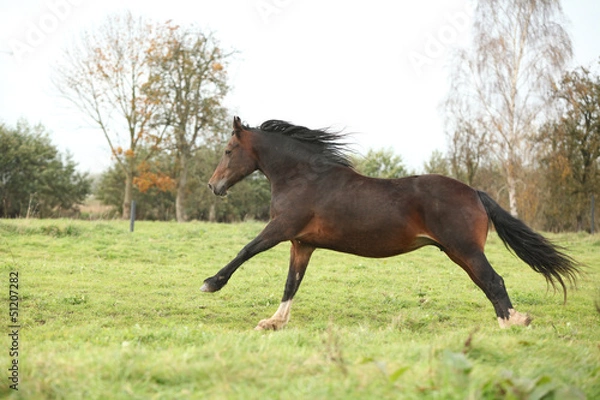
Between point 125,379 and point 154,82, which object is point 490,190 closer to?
point 154,82

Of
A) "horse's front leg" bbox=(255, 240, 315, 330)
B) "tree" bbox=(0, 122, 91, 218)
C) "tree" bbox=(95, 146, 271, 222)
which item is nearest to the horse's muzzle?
"horse's front leg" bbox=(255, 240, 315, 330)

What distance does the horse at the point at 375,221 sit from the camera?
638 cm

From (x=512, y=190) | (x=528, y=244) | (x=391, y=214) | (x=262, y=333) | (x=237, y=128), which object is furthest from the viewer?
(x=512, y=190)

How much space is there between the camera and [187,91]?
1489 inches

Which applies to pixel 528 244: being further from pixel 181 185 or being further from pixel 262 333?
pixel 181 185

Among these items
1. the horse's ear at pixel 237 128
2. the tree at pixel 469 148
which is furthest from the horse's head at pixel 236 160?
the tree at pixel 469 148

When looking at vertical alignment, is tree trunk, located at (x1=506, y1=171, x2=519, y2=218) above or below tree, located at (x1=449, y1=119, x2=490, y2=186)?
below

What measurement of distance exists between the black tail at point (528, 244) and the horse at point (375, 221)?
0.01 meters

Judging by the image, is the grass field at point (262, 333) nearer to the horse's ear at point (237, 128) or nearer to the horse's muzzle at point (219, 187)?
the horse's muzzle at point (219, 187)

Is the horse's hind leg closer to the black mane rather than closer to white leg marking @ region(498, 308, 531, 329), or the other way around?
white leg marking @ region(498, 308, 531, 329)

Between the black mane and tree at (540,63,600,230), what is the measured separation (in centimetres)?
2777

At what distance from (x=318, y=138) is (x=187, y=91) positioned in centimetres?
3212

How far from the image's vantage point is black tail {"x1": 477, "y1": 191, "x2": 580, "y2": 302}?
6797 mm

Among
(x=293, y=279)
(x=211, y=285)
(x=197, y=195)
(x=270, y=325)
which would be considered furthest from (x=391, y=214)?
(x=197, y=195)
